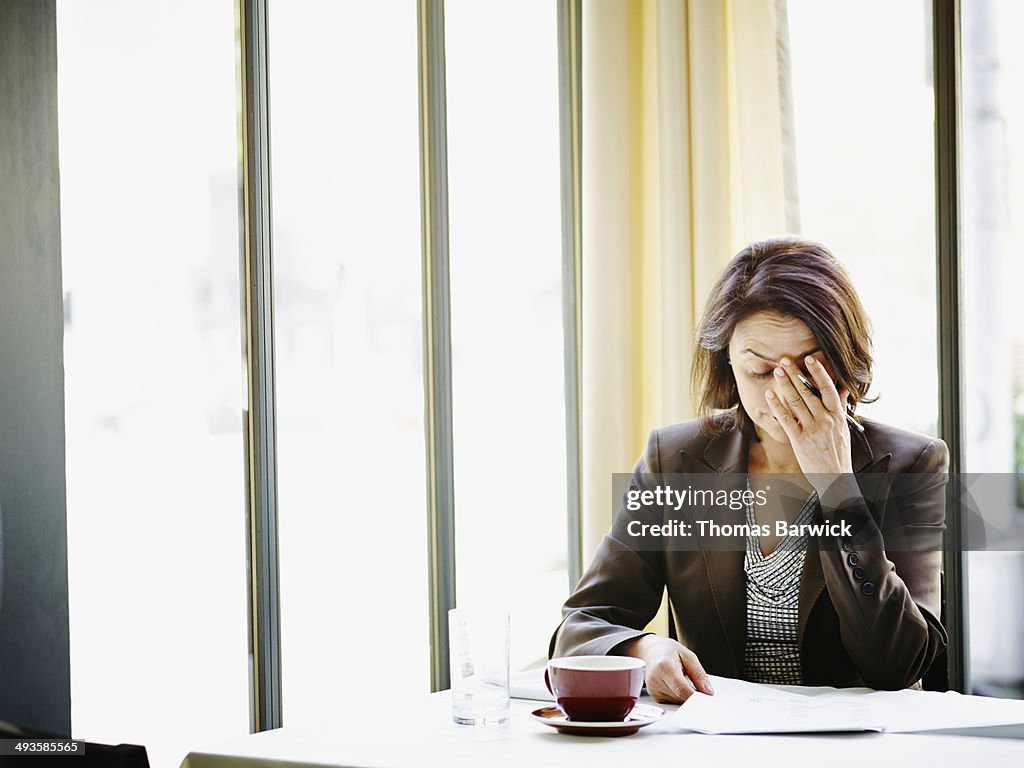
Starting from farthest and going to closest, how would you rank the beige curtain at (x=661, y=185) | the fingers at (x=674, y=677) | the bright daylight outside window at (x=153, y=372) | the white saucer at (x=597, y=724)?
1. the beige curtain at (x=661, y=185)
2. the bright daylight outside window at (x=153, y=372)
3. the fingers at (x=674, y=677)
4. the white saucer at (x=597, y=724)

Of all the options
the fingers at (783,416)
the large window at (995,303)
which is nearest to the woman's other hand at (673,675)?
the fingers at (783,416)

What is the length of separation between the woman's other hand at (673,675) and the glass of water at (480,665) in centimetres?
24

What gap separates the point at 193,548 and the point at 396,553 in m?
0.51

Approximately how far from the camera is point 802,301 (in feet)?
6.07

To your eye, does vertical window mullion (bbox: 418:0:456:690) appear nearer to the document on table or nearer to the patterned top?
the patterned top

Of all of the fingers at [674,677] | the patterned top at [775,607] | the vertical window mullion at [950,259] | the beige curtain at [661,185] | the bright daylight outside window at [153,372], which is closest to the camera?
the fingers at [674,677]

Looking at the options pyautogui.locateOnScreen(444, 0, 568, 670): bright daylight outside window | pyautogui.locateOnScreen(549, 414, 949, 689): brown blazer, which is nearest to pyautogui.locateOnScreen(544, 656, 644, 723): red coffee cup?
pyautogui.locateOnScreen(549, 414, 949, 689): brown blazer

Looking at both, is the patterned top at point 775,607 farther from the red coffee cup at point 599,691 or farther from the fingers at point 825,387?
the red coffee cup at point 599,691

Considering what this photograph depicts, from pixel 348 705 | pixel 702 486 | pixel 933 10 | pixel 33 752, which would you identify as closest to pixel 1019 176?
pixel 933 10

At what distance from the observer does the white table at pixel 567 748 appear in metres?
1.13

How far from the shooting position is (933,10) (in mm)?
2312

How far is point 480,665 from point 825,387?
862mm

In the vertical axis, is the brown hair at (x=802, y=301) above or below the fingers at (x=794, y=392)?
above

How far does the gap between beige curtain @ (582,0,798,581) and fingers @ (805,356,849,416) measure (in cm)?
70
